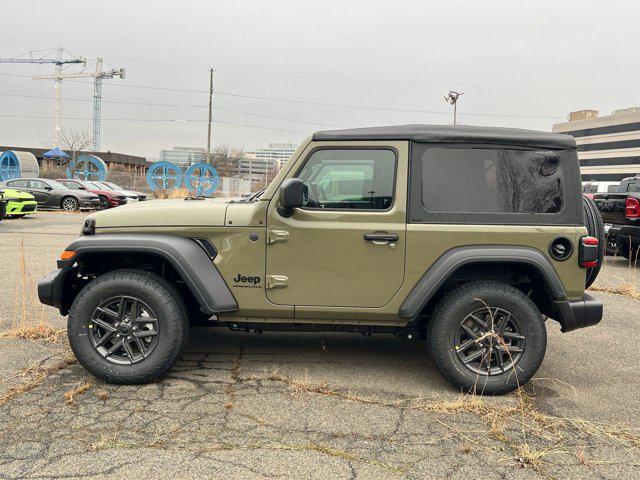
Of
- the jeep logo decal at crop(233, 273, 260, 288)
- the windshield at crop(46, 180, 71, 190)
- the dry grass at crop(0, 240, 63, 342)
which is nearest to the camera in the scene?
the jeep logo decal at crop(233, 273, 260, 288)

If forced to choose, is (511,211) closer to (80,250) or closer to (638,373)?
(638,373)

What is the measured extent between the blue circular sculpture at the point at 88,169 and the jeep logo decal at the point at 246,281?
3381 centimetres

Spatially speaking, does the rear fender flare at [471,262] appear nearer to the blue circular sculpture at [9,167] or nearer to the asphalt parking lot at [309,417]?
the asphalt parking lot at [309,417]

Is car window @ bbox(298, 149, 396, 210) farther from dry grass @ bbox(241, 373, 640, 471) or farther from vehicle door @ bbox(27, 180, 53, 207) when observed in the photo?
vehicle door @ bbox(27, 180, 53, 207)

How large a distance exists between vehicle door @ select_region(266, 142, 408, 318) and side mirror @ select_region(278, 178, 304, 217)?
7.3 inches

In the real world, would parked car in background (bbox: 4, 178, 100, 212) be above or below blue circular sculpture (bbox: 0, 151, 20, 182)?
below

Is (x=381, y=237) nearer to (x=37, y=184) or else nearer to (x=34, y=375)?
(x=34, y=375)

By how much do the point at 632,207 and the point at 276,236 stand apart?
8152mm

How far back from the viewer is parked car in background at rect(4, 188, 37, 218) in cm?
1597

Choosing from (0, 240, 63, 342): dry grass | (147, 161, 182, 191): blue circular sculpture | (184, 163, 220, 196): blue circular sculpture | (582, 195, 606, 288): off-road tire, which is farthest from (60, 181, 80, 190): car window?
(582, 195, 606, 288): off-road tire

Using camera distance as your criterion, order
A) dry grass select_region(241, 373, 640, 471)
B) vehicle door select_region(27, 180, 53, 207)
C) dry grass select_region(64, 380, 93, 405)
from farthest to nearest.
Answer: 1. vehicle door select_region(27, 180, 53, 207)
2. dry grass select_region(64, 380, 93, 405)
3. dry grass select_region(241, 373, 640, 471)

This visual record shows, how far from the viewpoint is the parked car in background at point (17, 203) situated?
52.4ft

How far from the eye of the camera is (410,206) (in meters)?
3.74

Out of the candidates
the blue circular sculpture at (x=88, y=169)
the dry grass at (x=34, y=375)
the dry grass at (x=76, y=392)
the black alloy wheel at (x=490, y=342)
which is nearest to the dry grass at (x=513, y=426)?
the black alloy wheel at (x=490, y=342)
